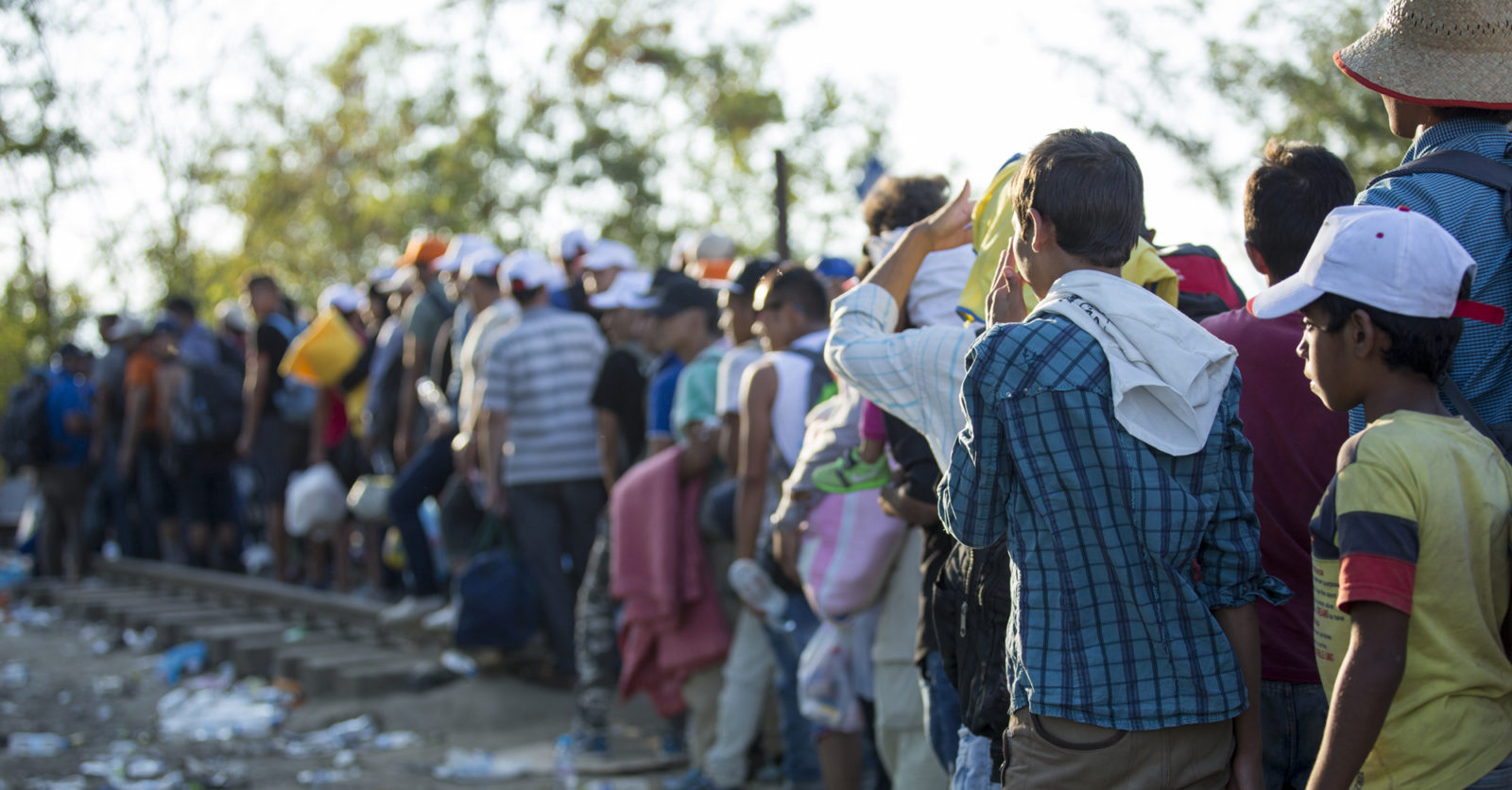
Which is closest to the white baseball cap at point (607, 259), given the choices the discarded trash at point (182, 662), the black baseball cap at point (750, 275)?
the black baseball cap at point (750, 275)

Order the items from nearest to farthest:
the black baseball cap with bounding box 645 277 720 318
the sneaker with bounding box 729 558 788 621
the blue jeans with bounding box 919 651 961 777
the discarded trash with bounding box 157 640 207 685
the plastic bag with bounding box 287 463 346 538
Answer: the blue jeans with bounding box 919 651 961 777, the sneaker with bounding box 729 558 788 621, the black baseball cap with bounding box 645 277 720 318, the discarded trash with bounding box 157 640 207 685, the plastic bag with bounding box 287 463 346 538

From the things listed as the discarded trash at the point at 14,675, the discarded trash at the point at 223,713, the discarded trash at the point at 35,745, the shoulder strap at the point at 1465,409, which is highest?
the shoulder strap at the point at 1465,409

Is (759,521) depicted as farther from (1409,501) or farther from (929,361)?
(1409,501)

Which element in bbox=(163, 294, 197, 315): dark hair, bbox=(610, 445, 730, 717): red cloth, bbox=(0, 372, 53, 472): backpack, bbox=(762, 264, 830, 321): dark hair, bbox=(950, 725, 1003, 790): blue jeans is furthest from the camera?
bbox=(0, 372, 53, 472): backpack

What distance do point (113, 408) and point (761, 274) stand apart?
422 inches

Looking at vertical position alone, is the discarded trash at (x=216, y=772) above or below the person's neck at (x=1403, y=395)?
below

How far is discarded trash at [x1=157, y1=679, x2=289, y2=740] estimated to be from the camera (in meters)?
7.68

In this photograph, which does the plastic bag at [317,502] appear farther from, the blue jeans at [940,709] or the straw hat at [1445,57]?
the straw hat at [1445,57]

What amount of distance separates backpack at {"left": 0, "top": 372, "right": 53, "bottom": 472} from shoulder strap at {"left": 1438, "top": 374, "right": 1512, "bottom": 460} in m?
14.4

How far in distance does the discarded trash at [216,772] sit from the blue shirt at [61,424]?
8381mm

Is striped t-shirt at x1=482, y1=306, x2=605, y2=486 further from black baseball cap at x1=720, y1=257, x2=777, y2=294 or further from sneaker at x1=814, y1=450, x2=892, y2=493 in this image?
sneaker at x1=814, y1=450, x2=892, y2=493

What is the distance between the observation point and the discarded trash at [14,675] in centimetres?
968

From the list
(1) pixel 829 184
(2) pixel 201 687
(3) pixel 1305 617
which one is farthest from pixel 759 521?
(1) pixel 829 184

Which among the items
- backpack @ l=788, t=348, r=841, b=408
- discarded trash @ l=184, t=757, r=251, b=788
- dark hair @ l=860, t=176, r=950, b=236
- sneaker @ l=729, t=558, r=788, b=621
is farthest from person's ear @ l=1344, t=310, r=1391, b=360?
discarded trash @ l=184, t=757, r=251, b=788
